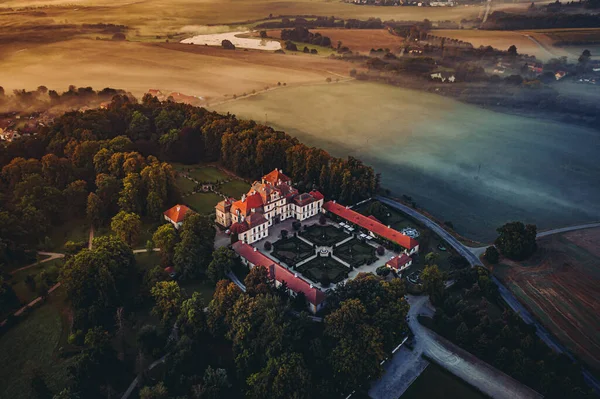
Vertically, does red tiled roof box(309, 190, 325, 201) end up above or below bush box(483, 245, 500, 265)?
above

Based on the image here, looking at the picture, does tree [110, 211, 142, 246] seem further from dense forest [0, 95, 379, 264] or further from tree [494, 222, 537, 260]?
tree [494, 222, 537, 260]

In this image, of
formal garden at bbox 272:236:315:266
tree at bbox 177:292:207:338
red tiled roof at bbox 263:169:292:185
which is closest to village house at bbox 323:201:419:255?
red tiled roof at bbox 263:169:292:185

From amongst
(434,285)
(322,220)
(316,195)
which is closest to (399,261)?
(434,285)

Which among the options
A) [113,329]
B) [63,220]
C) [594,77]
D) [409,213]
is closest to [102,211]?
[63,220]

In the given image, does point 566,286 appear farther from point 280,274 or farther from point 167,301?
point 167,301

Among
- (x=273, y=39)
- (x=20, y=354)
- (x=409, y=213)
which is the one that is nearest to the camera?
(x=20, y=354)

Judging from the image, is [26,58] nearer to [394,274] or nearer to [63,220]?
[63,220]
